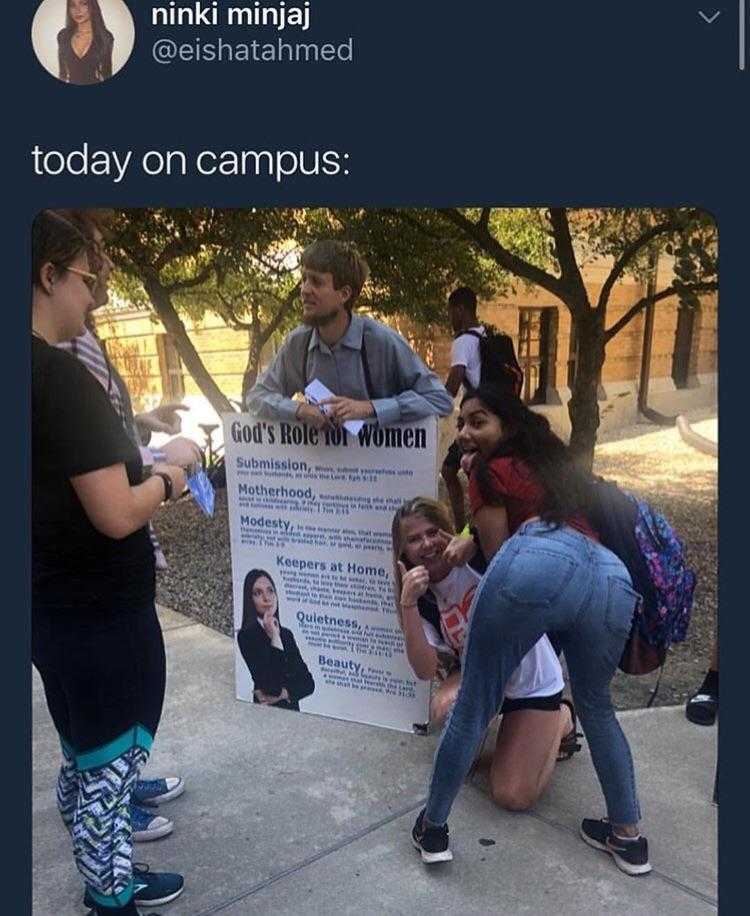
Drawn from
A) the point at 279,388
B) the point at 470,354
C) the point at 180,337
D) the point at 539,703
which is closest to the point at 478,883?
the point at 539,703

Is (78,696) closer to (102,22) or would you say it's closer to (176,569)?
(176,569)

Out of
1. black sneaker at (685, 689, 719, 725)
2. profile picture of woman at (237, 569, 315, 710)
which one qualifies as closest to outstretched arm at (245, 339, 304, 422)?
profile picture of woman at (237, 569, 315, 710)

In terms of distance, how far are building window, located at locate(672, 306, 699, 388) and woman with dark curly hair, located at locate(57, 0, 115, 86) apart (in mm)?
1483

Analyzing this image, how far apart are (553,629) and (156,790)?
1.46m

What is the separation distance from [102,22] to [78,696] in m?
1.50

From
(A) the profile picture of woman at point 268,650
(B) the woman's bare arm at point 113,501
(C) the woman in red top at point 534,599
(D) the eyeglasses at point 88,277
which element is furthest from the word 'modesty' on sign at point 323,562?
(B) the woman's bare arm at point 113,501

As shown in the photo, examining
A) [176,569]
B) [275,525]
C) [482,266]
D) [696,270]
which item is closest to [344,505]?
[275,525]

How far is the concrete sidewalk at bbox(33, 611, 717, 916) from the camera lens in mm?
2098

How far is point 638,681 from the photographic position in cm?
302

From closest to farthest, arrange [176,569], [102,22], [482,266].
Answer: [102,22] → [482,266] → [176,569]

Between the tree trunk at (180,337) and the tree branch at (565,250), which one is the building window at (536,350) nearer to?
the tree branch at (565,250)

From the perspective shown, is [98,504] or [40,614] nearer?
[98,504]

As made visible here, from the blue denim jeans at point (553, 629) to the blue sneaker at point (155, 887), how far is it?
741mm

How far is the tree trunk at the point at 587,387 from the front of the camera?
2.08 m
